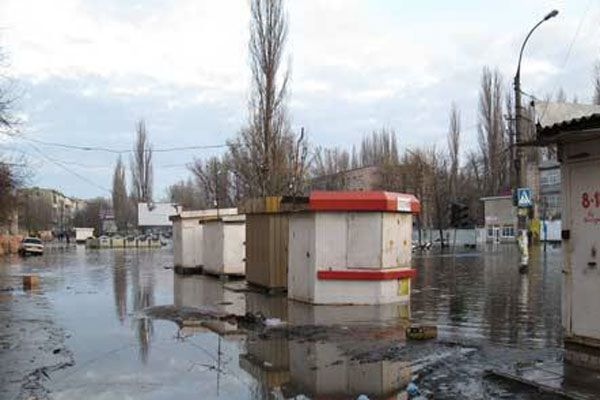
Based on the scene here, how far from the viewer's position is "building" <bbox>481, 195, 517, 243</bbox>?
80.4 m

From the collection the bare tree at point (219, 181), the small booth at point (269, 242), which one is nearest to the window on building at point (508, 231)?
the bare tree at point (219, 181)

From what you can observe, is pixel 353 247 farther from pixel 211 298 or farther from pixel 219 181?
pixel 219 181

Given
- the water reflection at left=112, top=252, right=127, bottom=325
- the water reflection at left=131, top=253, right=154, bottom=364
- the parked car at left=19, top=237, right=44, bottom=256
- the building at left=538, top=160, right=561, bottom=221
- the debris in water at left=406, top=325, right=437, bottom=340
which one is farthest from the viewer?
the building at left=538, top=160, right=561, bottom=221

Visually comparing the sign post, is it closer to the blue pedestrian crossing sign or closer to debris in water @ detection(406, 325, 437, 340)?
the blue pedestrian crossing sign

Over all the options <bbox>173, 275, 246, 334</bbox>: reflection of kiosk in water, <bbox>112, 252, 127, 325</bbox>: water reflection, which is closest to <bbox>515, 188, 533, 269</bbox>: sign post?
<bbox>173, 275, 246, 334</bbox>: reflection of kiosk in water

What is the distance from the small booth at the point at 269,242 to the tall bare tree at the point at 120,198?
332ft

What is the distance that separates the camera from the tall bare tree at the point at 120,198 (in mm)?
121188

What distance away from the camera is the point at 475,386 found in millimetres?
8297

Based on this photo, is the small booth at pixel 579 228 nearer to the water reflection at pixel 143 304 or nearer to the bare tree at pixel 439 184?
the water reflection at pixel 143 304

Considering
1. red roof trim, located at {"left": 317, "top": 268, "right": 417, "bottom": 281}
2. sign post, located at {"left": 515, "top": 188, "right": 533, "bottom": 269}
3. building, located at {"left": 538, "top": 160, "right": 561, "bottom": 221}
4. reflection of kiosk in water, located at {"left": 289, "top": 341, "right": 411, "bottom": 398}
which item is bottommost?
reflection of kiosk in water, located at {"left": 289, "top": 341, "right": 411, "bottom": 398}

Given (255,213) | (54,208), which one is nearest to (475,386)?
(255,213)

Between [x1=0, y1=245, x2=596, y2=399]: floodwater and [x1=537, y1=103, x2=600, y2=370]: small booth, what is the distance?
502 millimetres

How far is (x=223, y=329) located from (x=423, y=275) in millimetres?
15873

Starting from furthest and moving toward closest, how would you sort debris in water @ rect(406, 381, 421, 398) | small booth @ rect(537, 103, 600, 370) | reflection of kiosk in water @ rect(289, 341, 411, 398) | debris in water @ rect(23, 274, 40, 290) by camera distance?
debris in water @ rect(23, 274, 40, 290) < small booth @ rect(537, 103, 600, 370) < reflection of kiosk in water @ rect(289, 341, 411, 398) < debris in water @ rect(406, 381, 421, 398)
